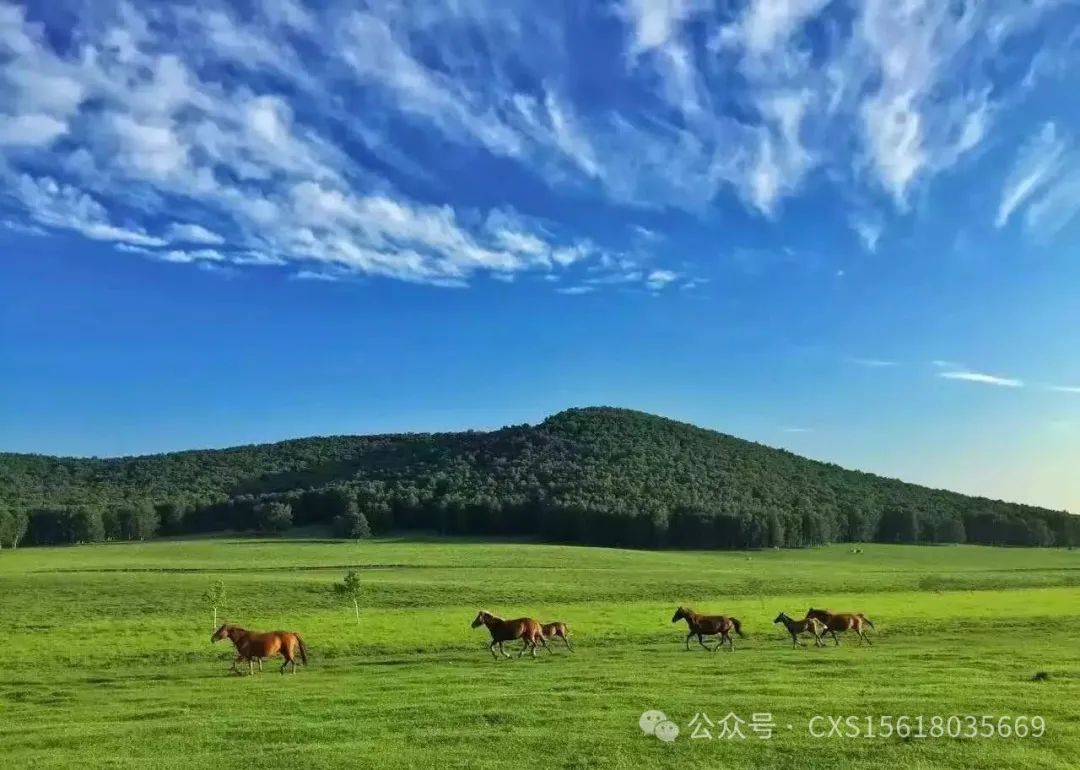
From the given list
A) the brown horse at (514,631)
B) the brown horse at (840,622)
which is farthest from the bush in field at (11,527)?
the brown horse at (840,622)

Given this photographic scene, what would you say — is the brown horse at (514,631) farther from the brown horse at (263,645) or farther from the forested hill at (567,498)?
the forested hill at (567,498)

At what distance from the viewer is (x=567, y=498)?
12838 centimetres

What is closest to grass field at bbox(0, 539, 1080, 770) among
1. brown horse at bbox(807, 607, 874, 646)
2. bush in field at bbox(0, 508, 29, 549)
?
brown horse at bbox(807, 607, 874, 646)

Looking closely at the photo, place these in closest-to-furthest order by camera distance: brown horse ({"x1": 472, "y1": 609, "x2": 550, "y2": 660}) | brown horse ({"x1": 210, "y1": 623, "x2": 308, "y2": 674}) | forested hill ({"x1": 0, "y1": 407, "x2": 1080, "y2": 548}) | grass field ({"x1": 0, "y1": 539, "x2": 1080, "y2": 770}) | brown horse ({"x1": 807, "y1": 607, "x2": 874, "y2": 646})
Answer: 1. grass field ({"x1": 0, "y1": 539, "x2": 1080, "y2": 770})
2. brown horse ({"x1": 210, "y1": 623, "x2": 308, "y2": 674})
3. brown horse ({"x1": 472, "y1": 609, "x2": 550, "y2": 660})
4. brown horse ({"x1": 807, "y1": 607, "x2": 874, "y2": 646})
5. forested hill ({"x1": 0, "y1": 407, "x2": 1080, "y2": 548})

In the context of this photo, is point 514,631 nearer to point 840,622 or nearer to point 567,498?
point 840,622

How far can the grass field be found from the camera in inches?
530

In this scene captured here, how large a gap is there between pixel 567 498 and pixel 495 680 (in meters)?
108

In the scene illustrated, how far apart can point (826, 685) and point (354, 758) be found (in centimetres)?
1101

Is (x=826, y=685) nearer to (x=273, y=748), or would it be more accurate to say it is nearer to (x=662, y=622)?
(x=273, y=748)

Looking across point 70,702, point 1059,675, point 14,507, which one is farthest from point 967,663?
point 14,507

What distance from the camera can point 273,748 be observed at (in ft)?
45.7

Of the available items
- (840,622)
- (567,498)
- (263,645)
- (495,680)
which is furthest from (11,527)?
(840,622)

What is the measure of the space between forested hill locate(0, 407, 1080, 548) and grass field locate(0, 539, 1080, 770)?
6950 cm

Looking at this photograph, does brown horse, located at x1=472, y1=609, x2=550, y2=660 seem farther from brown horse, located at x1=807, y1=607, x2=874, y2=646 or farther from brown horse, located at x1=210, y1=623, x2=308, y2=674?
brown horse, located at x1=807, y1=607, x2=874, y2=646
